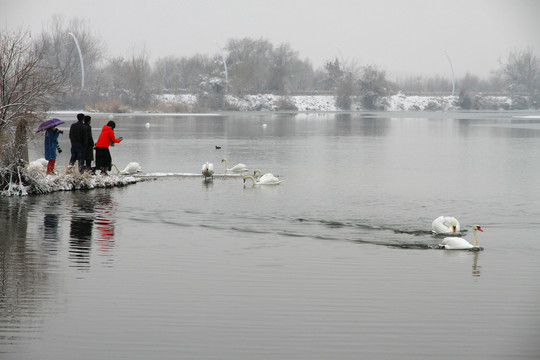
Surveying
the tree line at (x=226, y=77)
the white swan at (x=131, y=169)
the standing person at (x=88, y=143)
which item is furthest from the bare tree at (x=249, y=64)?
the standing person at (x=88, y=143)

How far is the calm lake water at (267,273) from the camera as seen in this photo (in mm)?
7637

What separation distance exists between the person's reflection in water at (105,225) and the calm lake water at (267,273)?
0.04m

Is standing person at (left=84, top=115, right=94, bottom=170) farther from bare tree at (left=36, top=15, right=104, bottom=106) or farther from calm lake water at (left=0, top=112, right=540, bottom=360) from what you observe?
bare tree at (left=36, top=15, right=104, bottom=106)

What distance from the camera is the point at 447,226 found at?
14.2 metres

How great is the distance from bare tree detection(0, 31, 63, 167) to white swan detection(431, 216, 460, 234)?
31.3 ft

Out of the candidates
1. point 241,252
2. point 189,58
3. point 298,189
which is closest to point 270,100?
point 189,58

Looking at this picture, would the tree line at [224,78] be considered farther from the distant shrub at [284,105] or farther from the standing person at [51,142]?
the standing person at [51,142]

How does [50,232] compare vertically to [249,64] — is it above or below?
below

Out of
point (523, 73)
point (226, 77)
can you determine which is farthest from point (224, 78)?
point (523, 73)

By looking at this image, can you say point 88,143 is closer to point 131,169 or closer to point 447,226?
point 131,169

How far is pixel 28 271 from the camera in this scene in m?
10.1

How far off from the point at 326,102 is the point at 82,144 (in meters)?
105

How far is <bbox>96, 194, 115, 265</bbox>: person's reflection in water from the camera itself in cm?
1187

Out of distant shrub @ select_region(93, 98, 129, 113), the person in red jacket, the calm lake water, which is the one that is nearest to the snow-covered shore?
distant shrub @ select_region(93, 98, 129, 113)
